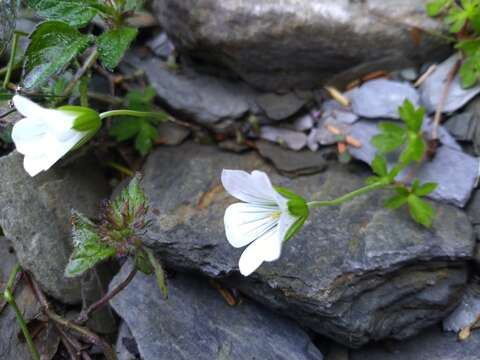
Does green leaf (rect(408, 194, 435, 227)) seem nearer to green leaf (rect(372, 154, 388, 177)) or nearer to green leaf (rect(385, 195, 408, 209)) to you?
green leaf (rect(385, 195, 408, 209))

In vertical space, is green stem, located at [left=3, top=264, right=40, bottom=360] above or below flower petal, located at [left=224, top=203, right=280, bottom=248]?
below

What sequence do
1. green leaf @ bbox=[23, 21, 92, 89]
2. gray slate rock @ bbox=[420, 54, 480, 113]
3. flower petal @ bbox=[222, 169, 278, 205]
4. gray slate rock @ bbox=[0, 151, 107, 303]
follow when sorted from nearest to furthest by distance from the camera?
flower petal @ bbox=[222, 169, 278, 205]
green leaf @ bbox=[23, 21, 92, 89]
gray slate rock @ bbox=[0, 151, 107, 303]
gray slate rock @ bbox=[420, 54, 480, 113]

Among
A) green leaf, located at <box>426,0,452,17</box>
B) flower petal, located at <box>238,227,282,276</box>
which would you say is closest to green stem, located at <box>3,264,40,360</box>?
flower petal, located at <box>238,227,282,276</box>

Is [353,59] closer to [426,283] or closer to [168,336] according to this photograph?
[426,283]

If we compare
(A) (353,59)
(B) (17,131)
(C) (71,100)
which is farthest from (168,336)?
(A) (353,59)

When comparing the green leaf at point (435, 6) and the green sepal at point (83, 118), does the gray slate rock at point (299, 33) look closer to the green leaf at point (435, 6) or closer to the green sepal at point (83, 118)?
the green leaf at point (435, 6)

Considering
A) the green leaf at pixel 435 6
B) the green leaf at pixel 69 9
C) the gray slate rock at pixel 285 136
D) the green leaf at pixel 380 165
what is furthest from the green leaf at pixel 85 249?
the green leaf at pixel 435 6

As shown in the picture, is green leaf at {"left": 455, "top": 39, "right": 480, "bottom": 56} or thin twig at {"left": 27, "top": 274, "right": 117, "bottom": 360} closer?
thin twig at {"left": 27, "top": 274, "right": 117, "bottom": 360}
